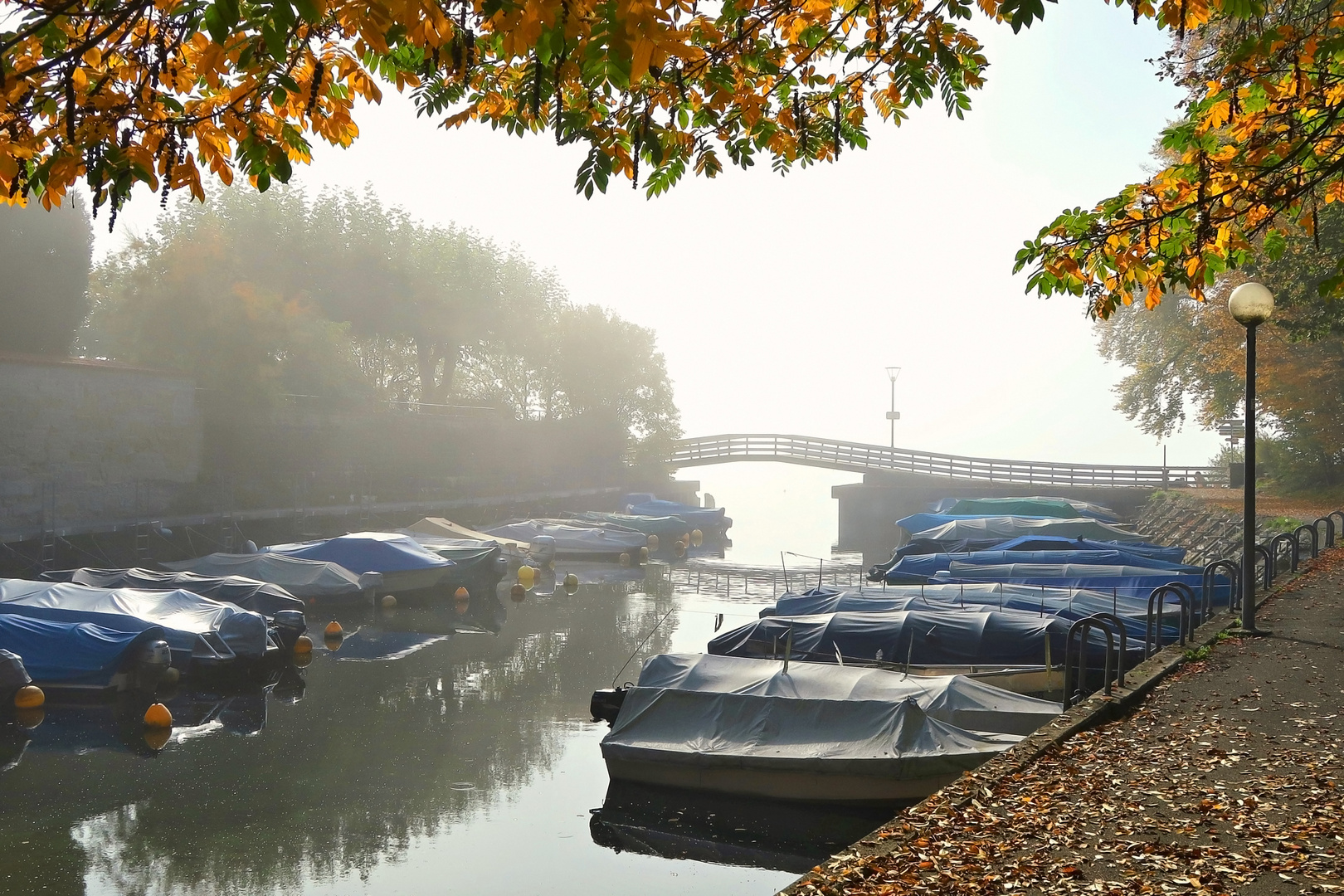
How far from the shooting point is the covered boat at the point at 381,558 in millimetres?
28703

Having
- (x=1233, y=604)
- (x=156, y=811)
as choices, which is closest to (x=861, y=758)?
(x=1233, y=604)

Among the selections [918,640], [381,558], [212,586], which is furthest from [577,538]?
[918,640]

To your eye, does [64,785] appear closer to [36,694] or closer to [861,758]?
[36,694]

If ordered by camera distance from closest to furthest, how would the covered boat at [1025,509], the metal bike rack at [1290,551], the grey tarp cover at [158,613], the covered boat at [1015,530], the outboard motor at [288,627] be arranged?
the metal bike rack at [1290,551] < the grey tarp cover at [158,613] < the outboard motor at [288,627] < the covered boat at [1015,530] < the covered boat at [1025,509]

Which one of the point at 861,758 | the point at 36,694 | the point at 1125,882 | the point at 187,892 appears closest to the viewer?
the point at 1125,882

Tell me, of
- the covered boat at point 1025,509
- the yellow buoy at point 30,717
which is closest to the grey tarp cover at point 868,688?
the yellow buoy at point 30,717

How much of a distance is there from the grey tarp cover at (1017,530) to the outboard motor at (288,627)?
18.8 m

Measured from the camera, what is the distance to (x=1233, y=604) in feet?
47.3

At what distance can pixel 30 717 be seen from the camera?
54.7ft

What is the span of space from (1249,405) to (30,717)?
17.6 m

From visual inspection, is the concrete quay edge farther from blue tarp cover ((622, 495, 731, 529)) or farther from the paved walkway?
blue tarp cover ((622, 495, 731, 529))

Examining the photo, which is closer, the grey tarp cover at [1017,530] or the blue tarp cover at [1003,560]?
the blue tarp cover at [1003,560]

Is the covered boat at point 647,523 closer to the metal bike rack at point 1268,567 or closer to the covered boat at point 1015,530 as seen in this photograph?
the covered boat at point 1015,530

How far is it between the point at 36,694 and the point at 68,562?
1425 centimetres
